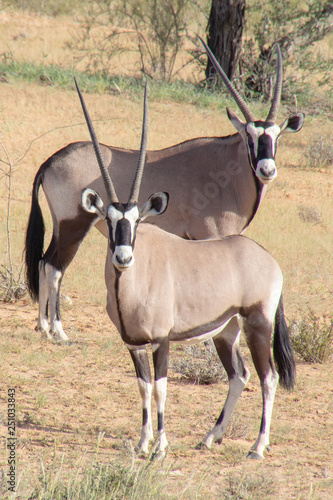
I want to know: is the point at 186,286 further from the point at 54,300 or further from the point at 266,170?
the point at 54,300

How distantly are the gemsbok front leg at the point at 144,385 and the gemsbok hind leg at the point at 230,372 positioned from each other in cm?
45

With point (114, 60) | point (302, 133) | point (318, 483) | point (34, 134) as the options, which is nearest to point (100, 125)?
point (34, 134)

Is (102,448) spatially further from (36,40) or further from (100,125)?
(36,40)

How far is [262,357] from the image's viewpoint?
4355 mm

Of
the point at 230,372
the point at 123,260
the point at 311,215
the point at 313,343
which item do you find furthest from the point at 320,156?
the point at 123,260

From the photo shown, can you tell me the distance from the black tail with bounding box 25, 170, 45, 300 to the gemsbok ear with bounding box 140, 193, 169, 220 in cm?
272

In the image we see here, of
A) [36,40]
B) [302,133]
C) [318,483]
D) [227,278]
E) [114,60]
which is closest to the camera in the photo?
[318,483]

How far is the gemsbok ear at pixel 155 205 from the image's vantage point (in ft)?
13.8

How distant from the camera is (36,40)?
2133 cm

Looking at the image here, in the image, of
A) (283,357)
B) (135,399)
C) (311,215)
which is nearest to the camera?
(283,357)

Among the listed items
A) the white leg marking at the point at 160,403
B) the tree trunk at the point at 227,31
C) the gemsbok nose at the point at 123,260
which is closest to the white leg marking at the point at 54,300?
the white leg marking at the point at 160,403

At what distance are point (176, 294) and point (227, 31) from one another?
1159 centimetres

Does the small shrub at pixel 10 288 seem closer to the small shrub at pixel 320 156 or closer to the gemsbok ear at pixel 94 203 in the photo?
the gemsbok ear at pixel 94 203

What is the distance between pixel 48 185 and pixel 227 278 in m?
2.83
